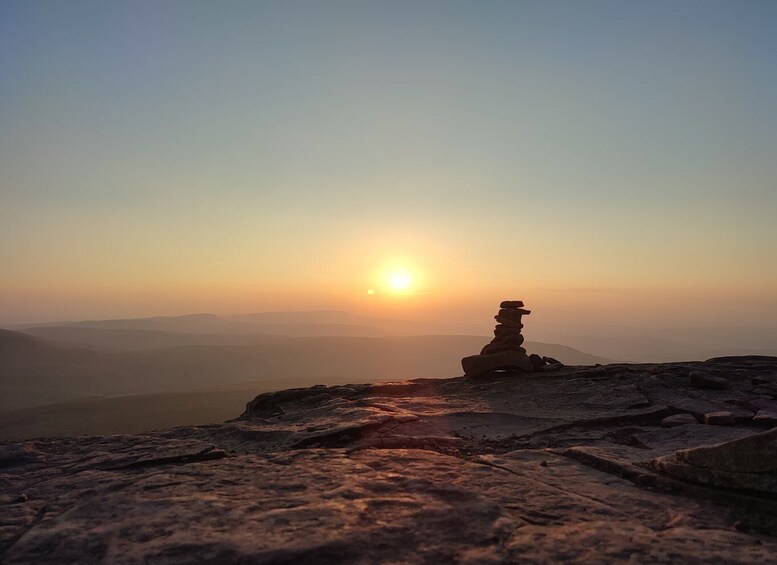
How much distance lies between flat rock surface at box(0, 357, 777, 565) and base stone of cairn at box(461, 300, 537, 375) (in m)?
4.71

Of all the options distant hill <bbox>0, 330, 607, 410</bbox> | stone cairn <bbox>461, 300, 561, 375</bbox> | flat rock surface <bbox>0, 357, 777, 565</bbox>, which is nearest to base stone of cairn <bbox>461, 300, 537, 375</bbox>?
stone cairn <bbox>461, 300, 561, 375</bbox>

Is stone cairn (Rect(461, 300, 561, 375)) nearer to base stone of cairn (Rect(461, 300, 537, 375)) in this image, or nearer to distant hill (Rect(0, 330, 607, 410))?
base stone of cairn (Rect(461, 300, 537, 375))

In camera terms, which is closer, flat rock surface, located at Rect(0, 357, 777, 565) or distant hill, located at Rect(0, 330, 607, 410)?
flat rock surface, located at Rect(0, 357, 777, 565)

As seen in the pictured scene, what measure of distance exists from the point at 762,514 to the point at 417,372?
12858 centimetres

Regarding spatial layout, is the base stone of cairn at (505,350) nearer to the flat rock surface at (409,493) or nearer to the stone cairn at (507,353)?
the stone cairn at (507,353)

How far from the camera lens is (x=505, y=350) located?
1530cm

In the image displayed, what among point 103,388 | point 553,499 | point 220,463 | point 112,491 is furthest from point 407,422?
point 103,388

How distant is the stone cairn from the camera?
48.8ft

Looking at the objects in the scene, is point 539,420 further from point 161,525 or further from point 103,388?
point 103,388

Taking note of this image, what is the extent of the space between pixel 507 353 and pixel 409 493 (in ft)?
33.9

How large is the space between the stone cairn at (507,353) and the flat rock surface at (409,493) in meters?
4.71

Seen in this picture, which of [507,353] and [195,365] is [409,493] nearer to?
[507,353]

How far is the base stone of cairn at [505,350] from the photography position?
1488 centimetres

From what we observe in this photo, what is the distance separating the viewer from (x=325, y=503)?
491 centimetres
